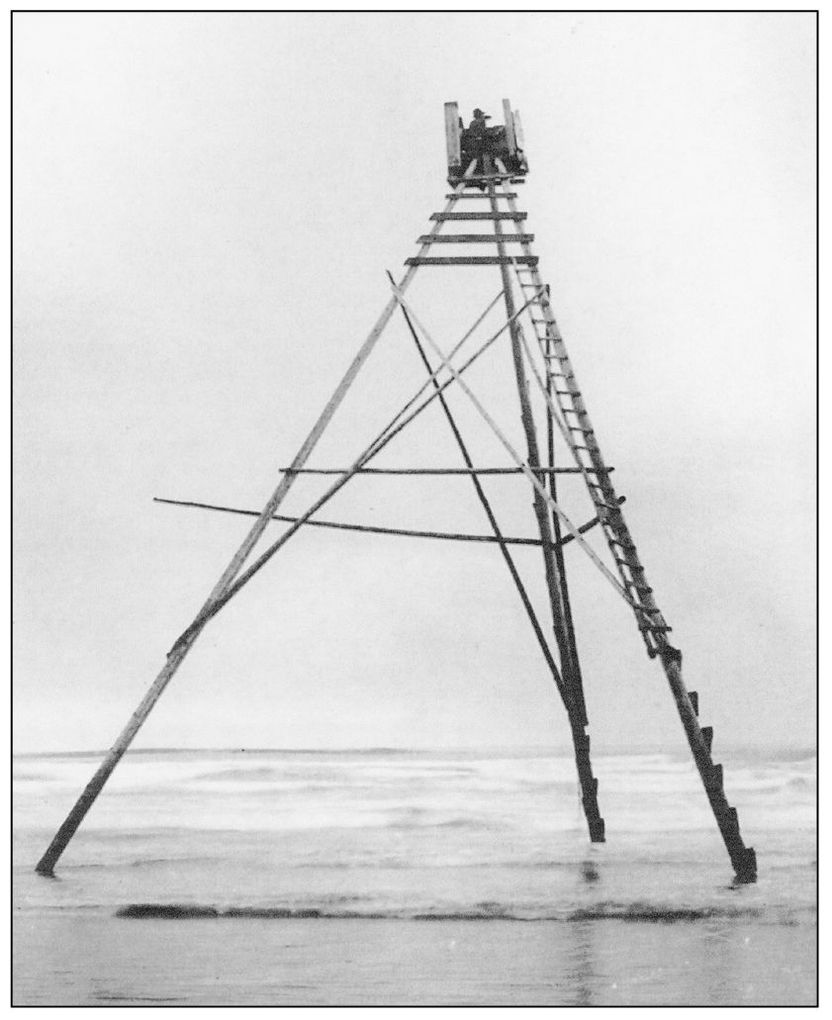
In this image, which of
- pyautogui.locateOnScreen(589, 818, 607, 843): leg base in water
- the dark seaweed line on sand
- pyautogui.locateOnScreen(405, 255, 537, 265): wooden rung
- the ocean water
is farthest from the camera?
pyautogui.locateOnScreen(589, 818, 607, 843): leg base in water

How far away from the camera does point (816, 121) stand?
12570 millimetres

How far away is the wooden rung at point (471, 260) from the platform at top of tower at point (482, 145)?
810 millimetres

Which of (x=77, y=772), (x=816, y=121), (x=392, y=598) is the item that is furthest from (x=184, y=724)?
(x=816, y=121)

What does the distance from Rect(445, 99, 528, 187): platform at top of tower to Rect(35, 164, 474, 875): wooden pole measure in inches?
50.7

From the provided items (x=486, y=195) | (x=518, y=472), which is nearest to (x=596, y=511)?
(x=518, y=472)

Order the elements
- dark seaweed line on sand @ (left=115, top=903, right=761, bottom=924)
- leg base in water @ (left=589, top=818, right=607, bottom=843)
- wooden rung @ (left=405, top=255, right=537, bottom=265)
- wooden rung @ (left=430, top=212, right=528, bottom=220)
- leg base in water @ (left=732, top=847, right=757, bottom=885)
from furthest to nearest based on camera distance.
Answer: leg base in water @ (left=589, top=818, right=607, bottom=843), wooden rung @ (left=430, top=212, right=528, bottom=220), wooden rung @ (left=405, top=255, right=537, bottom=265), dark seaweed line on sand @ (left=115, top=903, right=761, bottom=924), leg base in water @ (left=732, top=847, right=757, bottom=885)

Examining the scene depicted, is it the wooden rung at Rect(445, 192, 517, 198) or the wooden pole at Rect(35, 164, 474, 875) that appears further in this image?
the wooden rung at Rect(445, 192, 517, 198)

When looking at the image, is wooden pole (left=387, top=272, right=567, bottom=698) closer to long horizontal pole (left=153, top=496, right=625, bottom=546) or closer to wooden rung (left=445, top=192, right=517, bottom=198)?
long horizontal pole (left=153, top=496, right=625, bottom=546)

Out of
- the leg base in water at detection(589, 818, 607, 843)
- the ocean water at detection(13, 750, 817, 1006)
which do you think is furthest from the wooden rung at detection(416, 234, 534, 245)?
the leg base in water at detection(589, 818, 607, 843)

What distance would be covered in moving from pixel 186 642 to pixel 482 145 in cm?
482

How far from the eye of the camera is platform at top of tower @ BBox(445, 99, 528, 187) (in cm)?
1253

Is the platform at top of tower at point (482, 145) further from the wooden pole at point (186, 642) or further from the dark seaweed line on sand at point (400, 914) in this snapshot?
the dark seaweed line on sand at point (400, 914)

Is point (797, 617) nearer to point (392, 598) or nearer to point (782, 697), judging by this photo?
point (782, 697)

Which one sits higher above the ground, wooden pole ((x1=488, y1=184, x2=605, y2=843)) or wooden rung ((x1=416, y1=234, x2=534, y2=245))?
wooden rung ((x1=416, y1=234, x2=534, y2=245))
